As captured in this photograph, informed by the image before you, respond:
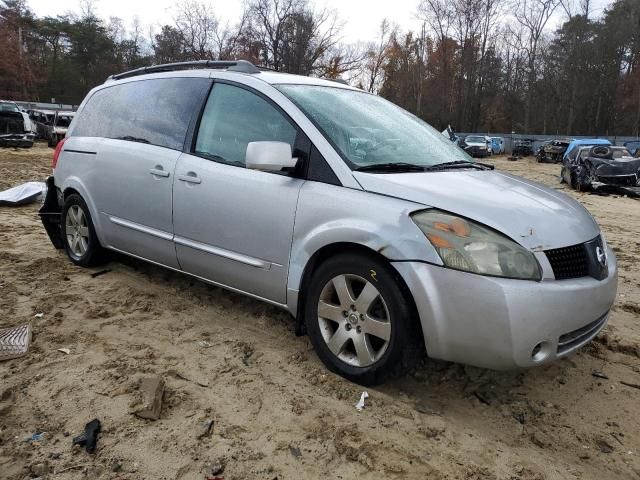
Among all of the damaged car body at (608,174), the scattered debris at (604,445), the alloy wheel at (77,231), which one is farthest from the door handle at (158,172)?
the damaged car body at (608,174)

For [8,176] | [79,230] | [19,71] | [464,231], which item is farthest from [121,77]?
[19,71]

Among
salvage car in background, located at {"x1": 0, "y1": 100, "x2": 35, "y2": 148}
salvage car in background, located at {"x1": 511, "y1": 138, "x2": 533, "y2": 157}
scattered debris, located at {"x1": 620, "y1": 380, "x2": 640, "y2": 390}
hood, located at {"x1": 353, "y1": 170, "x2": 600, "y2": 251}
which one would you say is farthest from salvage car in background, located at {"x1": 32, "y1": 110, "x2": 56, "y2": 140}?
salvage car in background, located at {"x1": 511, "y1": 138, "x2": 533, "y2": 157}

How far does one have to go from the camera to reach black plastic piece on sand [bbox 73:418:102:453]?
225cm

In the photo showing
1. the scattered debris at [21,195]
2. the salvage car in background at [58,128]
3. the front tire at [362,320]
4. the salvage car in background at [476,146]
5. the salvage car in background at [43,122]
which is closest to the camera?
the front tire at [362,320]

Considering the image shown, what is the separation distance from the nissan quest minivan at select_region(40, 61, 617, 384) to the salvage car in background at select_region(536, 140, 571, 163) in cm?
3229

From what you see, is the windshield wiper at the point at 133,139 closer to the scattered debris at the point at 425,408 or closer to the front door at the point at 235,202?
the front door at the point at 235,202

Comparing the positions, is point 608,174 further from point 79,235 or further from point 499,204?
point 79,235

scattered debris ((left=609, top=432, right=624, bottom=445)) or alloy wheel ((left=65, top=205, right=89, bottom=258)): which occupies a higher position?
alloy wheel ((left=65, top=205, right=89, bottom=258))

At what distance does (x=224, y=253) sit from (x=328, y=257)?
2.59 ft

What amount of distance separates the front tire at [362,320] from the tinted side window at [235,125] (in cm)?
88

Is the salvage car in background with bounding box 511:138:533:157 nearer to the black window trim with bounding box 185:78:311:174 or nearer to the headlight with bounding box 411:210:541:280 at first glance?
the black window trim with bounding box 185:78:311:174

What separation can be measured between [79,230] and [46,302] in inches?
39.6

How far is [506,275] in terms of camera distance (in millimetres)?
2402

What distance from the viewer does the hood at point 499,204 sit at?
2.53 m
